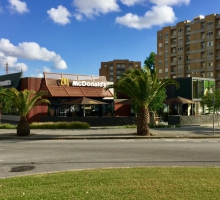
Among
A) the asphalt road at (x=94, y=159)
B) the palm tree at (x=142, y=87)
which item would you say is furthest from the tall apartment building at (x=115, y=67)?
the asphalt road at (x=94, y=159)

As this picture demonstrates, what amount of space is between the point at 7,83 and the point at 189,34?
6190cm

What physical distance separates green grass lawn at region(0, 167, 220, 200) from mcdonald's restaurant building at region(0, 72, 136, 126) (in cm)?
2323

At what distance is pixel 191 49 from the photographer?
273 ft

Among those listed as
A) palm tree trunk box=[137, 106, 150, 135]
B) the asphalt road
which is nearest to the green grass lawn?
the asphalt road

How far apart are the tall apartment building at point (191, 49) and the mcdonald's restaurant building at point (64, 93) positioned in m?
48.6

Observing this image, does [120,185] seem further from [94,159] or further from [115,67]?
[115,67]

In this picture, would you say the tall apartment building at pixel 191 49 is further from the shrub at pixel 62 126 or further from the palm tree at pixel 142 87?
the palm tree at pixel 142 87

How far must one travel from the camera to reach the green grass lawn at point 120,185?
5.81 meters

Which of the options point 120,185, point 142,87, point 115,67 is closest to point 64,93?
point 142,87

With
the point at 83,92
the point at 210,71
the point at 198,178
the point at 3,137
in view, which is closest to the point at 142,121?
the point at 3,137

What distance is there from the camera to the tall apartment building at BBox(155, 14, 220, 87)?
77.6m

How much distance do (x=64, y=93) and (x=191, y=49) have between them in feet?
192

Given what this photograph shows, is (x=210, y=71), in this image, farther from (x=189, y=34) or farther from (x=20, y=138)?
(x=20, y=138)

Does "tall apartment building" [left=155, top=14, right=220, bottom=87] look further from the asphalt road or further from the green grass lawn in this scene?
the green grass lawn
